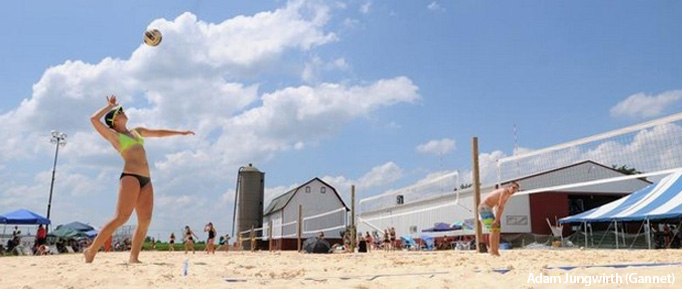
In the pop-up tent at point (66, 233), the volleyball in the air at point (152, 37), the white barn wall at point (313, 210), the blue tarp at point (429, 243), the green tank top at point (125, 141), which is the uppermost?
the volleyball in the air at point (152, 37)

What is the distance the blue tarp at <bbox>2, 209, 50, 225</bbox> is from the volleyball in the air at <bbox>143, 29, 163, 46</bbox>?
13054 millimetres

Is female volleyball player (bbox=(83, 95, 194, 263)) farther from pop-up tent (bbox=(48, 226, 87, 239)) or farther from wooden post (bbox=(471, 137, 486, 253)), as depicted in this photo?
pop-up tent (bbox=(48, 226, 87, 239))

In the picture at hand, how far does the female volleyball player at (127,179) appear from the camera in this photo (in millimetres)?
5121

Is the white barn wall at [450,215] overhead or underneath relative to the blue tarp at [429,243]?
overhead

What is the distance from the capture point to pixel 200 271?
4363mm

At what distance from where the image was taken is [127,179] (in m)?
5.20

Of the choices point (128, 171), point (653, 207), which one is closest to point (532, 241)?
point (653, 207)

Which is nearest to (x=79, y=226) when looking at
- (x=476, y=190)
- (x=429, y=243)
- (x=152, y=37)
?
(x=429, y=243)

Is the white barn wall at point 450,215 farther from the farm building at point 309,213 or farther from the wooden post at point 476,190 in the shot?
the wooden post at point 476,190

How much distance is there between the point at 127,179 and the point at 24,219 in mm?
15526

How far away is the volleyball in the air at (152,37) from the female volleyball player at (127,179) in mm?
2822

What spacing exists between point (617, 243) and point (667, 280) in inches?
532

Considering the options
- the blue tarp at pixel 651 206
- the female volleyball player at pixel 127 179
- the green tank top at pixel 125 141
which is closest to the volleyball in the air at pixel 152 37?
the female volleyball player at pixel 127 179

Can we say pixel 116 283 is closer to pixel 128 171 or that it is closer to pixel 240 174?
pixel 128 171
